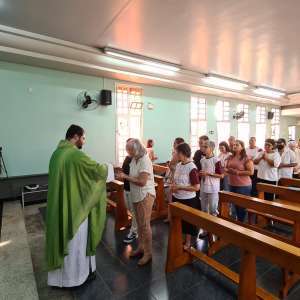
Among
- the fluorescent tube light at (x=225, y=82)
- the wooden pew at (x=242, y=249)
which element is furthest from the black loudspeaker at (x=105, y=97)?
the wooden pew at (x=242, y=249)

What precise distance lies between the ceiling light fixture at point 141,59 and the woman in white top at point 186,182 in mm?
2986

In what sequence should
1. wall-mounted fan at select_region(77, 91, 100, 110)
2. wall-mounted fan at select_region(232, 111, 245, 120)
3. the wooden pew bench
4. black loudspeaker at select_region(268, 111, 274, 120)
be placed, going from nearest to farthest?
the wooden pew bench < wall-mounted fan at select_region(77, 91, 100, 110) < wall-mounted fan at select_region(232, 111, 245, 120) < black loudspeaker at select_region(268, 111, 274, 120)

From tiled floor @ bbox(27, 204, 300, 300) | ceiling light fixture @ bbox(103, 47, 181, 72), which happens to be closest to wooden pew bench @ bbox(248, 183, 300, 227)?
tiled floor @ bbox(27, 204, 300, 300)

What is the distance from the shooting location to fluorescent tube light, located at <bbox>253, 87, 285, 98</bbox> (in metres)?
8.36

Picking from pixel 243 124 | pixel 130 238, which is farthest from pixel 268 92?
pixel 130 238

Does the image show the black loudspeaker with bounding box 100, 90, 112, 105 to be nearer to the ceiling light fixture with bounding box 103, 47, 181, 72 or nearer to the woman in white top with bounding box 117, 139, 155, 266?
the ceiling light fixture with bounding box 103, 47, 181, 72

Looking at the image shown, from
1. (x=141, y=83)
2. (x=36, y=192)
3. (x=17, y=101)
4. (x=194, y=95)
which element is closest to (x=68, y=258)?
(x=36, y=192)

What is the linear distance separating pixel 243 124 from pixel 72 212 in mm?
9395

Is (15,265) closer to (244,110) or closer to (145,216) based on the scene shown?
(145,216)

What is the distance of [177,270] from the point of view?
95.4 inches

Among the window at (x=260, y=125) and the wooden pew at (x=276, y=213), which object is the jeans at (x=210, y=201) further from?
the window at (x=260, y=125)

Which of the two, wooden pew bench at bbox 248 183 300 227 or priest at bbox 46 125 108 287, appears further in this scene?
wooden pew bench at bbox 248 183 300 227

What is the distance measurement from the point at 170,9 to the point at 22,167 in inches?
168

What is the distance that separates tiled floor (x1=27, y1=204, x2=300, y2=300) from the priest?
195 mm
